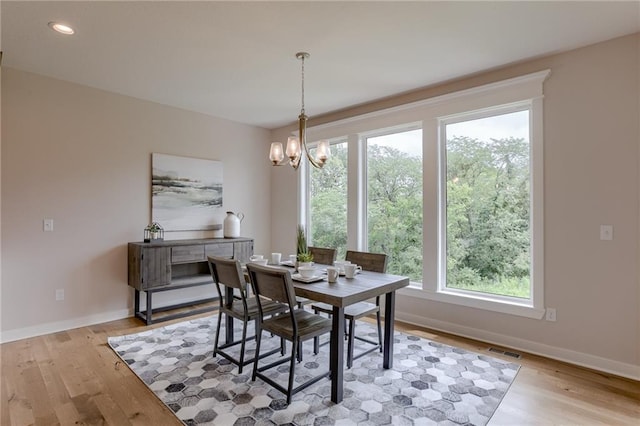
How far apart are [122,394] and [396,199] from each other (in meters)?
3.22

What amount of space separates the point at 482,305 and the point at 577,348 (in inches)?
30.7

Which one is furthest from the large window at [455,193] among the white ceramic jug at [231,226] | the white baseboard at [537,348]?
the white ceramic jug at [231,226]

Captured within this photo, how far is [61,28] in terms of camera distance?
8.25 ft

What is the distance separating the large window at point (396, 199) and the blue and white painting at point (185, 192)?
2.19 meters

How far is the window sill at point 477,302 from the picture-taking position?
3.05 metres

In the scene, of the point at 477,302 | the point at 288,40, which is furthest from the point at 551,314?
the point at 288,40

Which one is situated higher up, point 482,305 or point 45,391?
point 482,305

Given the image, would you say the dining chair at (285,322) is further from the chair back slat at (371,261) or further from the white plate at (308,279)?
the chair back slat at (371,261)

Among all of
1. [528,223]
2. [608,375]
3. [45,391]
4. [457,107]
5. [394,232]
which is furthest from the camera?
[394,232]

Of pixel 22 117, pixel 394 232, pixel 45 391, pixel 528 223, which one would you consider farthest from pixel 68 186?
pixel 528 223

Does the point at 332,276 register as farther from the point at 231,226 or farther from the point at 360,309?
the point at 231,226

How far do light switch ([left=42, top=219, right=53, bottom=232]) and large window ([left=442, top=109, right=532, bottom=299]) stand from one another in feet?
13.7

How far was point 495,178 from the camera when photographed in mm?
3326

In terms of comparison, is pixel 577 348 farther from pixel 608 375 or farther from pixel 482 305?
pixel 482 305
